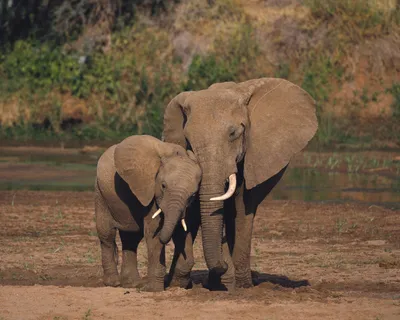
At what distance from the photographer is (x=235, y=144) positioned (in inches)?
411

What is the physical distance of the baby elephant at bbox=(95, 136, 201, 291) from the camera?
396 inches

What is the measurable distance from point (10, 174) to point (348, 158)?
683 centimetres

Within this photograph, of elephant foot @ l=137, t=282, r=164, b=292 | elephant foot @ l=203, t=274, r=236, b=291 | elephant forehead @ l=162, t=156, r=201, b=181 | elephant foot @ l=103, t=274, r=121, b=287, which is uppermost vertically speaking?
elephant forehead @ l=162, t=156, r=201, b=181

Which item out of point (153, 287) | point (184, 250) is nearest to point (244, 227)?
point (184, 250)

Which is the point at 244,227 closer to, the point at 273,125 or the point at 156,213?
the point at 273,125

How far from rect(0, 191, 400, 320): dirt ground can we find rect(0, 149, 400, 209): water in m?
1.23

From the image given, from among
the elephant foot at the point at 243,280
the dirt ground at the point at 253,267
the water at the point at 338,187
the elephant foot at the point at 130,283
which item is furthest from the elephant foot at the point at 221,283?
the water at the point at 338,187

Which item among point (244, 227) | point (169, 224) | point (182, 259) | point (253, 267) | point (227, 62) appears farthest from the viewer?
point (227, 62)

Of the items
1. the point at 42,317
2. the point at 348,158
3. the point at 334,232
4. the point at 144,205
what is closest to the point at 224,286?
the point at 144,205

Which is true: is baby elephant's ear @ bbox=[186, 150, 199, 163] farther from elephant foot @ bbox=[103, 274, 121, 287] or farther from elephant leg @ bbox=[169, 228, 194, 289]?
elephant foot @ bbox=[103, 274, 121, 287]

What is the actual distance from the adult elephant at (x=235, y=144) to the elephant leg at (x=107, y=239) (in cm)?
110

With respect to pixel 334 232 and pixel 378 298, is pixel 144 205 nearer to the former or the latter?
pixel 378 298

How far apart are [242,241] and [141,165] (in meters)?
1.31

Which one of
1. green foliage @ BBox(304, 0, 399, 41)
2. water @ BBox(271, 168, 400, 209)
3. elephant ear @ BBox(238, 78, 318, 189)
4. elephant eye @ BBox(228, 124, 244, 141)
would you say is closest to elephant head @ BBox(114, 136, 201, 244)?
elephant eye @ BBox(228, 124, 244, 141)
